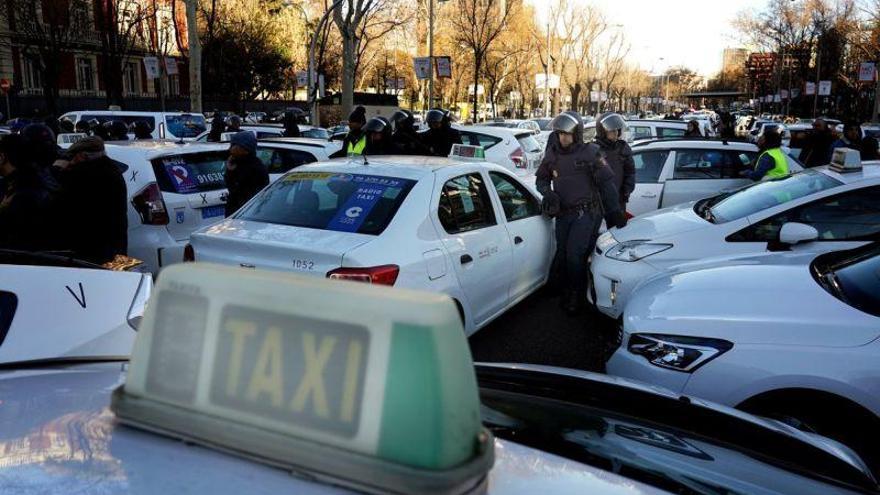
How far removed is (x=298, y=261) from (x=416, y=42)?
2085 inches

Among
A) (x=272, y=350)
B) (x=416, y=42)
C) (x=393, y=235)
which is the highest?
(x=416, y=42)

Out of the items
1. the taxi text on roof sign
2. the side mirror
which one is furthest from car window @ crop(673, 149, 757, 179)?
the taxi text on roof sign

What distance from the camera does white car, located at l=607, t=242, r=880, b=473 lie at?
3.34m

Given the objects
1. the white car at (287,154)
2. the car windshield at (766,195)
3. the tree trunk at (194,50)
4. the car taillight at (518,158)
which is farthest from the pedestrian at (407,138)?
the tree trunk at (194,50)

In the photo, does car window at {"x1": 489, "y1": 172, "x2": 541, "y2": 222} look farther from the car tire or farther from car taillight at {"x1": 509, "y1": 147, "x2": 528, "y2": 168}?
car taillight at {"x1": 509, "y1": 147, "x2": 528, "y2": 168}

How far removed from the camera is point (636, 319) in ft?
13.2

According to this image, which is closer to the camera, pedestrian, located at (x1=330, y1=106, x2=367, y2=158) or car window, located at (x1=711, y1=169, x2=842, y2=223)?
car window, located at (x1=711, y1=169, x2=842, y2=223)

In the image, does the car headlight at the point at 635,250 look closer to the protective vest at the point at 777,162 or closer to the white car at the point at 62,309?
the protective vest at the point at 777,162

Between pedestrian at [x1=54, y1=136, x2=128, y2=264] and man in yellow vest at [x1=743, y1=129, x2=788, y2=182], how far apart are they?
7.21 m

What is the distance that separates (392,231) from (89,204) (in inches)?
94.9

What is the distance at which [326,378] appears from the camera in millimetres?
1194

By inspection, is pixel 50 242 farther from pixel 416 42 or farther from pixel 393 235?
pixel 416 42

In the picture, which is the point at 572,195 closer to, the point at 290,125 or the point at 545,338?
the point at 545,338

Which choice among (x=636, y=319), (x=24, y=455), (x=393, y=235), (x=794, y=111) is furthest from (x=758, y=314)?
(x=794, y=111)
